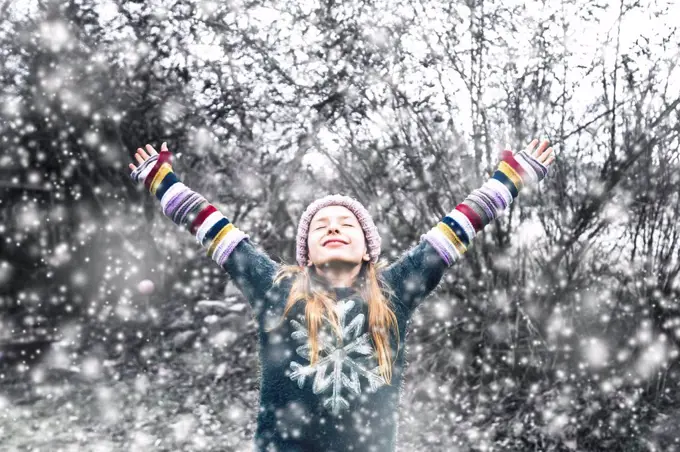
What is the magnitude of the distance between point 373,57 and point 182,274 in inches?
139

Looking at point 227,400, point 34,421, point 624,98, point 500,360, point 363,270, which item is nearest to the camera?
point 363,270

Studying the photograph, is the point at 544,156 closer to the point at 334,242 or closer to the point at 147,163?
the point at 334,242

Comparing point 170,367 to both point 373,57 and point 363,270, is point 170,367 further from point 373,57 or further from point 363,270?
point 363,270

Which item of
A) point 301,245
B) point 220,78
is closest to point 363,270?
point 301,245

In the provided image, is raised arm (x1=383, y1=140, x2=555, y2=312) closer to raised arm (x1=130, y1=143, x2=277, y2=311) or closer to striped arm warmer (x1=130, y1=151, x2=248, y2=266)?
raised arm (x1=130, y1=143, x2=277, y2=311)

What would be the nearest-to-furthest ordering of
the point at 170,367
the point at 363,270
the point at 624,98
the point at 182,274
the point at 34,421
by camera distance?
1. the point at 363,270
2. the point at 624,98
3. the point at 34,421
4. the point at 170,367
5. the point at 182,274

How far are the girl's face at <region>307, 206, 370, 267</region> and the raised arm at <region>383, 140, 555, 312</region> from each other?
162 mm

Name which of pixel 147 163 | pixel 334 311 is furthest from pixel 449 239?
pixel 147 163

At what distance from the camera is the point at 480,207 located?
2.48 metres

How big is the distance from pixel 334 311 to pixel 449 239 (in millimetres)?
491

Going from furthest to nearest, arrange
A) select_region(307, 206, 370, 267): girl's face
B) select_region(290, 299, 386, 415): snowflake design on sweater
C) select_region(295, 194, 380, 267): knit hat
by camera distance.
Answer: select_region(295, 194, 380, 267): knit hat, select_region(307, 206, 370, 267): girl's face, select_region(290, 299, 386, 415): snowflake design on sweater

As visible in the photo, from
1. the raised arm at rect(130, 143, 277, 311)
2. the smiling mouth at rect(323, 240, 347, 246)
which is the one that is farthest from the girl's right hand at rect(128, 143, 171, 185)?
the smiling mouth at rect(323, 240, 347, 246)

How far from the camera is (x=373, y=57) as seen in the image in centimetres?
461

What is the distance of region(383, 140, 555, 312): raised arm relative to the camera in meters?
2.45
